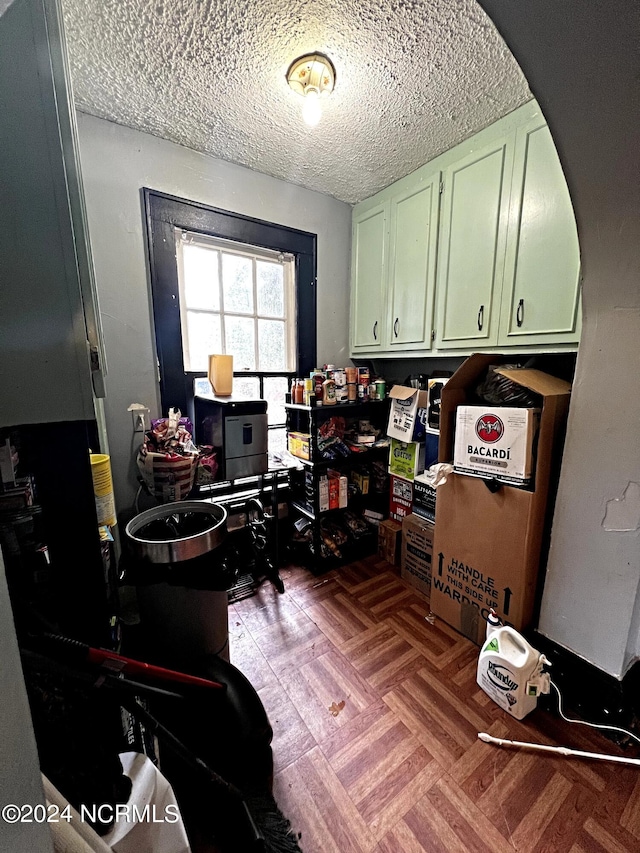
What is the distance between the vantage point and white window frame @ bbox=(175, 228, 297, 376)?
1802 mm

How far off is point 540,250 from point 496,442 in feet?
2.84

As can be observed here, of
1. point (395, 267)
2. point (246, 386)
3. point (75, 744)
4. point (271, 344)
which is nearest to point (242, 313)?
point (271, 344)

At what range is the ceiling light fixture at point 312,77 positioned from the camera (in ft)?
3.89

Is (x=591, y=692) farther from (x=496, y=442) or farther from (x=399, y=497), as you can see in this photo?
(x=399, y=497)

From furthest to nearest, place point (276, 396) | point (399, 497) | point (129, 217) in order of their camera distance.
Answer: point (276, 396), point (399, 497), point (129, 217)

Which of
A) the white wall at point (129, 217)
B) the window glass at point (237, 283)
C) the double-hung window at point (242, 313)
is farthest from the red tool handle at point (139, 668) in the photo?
the window glass at point (237, 283)

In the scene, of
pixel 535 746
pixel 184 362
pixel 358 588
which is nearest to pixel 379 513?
pixel 358 588

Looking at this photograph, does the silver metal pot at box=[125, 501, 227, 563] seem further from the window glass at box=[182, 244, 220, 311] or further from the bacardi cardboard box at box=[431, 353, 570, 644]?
the window glass at box=[182, 244, 220, 311]

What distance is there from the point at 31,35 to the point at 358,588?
2231mm

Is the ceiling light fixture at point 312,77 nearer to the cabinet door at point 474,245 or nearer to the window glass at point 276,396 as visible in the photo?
the cabinet door at point 474,245

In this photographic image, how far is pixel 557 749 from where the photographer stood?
3.41ft

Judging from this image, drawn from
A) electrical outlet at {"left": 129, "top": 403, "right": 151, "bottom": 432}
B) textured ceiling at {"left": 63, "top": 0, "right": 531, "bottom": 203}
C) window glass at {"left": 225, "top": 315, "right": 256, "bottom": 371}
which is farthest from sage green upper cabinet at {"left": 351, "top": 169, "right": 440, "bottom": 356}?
electrical outlet at {"left": 129, "top": 403, "right": 151, "bottom": 432}

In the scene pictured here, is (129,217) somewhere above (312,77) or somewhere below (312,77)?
below

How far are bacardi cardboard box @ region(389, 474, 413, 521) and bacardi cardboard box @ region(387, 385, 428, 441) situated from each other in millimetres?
307
